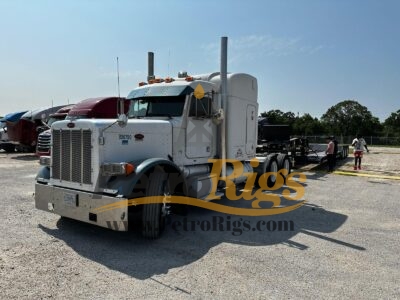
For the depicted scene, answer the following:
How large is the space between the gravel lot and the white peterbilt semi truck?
0.47m

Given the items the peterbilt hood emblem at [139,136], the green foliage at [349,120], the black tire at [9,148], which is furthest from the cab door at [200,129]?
the green foliage at [349,120]

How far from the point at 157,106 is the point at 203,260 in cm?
350

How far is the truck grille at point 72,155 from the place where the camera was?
548 cm

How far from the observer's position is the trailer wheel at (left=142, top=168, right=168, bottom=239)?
18.0ft

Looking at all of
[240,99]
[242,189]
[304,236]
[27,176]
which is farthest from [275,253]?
[27,176]

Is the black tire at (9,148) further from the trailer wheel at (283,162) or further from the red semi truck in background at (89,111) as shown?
the trailer wheel at (283,162)

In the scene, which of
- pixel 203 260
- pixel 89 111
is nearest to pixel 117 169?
pixel 203 260

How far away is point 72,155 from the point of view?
18.6 ft

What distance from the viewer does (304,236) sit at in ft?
19.9

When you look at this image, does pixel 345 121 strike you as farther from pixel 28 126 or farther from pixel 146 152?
pixel 146 152

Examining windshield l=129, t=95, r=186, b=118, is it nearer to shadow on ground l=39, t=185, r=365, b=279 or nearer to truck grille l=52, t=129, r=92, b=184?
truck grille l=52, t=129, r=92, b=184

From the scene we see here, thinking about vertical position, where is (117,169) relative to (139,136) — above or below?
below

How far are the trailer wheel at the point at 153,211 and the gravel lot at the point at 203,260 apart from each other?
0.64ft

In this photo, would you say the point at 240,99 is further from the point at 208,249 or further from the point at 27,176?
the point at 27,176
